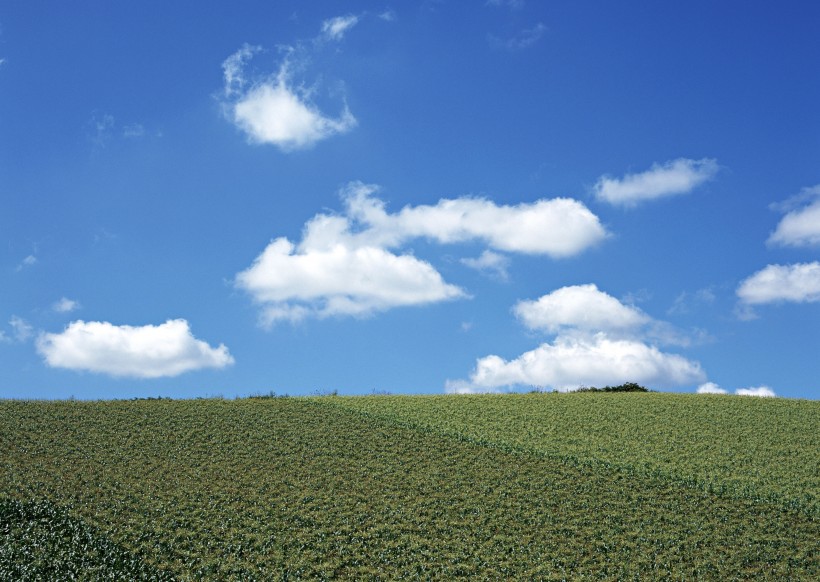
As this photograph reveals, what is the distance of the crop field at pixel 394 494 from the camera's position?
2342 centimetres

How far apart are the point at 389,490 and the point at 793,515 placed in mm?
15793

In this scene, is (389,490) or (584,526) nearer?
(584,526)

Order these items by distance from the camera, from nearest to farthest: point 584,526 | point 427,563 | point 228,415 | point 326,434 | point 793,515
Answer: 1. point 427,563
2. point 584,526
3. point 793,515
4. point 326,434
5. point 228,415

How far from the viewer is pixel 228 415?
129 feet

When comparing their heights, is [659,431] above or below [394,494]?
above

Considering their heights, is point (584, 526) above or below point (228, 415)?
below

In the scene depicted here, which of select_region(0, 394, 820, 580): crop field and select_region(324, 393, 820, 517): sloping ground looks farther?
select_region(324, 393, 820, 517): sloping ground

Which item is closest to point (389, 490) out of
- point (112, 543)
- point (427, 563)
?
point (427, 563)

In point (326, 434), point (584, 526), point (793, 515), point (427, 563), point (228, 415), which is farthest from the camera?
point (228, 415)

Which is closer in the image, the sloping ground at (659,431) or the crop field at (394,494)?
the crop field at (394,494)

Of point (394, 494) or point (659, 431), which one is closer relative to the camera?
point (394, 494)

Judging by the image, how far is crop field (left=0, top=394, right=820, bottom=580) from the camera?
23422 mm

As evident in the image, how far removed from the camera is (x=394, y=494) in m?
28.2

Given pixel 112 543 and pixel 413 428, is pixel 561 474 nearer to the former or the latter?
pixel 413 428
